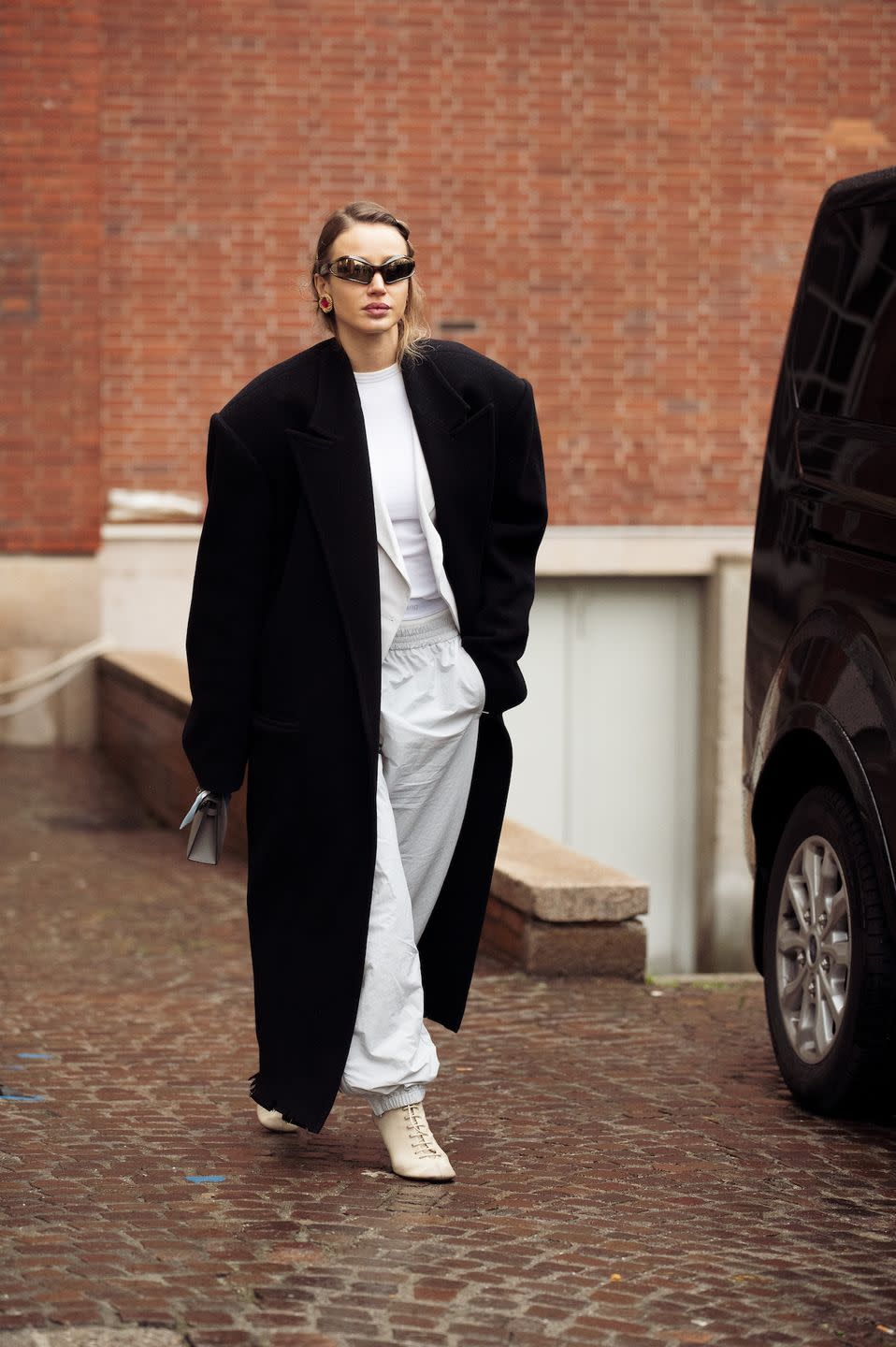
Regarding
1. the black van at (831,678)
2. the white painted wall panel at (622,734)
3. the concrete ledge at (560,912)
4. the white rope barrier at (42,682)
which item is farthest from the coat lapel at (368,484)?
the white painted wall panel at (622,734)

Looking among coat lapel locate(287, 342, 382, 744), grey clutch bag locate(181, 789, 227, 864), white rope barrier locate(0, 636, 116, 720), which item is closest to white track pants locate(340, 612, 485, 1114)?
coat lapel locate(287, 342, 382, 744)

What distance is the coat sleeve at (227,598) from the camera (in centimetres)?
433

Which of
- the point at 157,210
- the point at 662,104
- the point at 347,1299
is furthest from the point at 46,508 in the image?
the point at 347,1299

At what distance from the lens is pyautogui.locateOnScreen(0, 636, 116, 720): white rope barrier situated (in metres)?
13.3

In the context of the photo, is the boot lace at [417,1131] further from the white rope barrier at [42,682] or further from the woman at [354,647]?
the white rope barrier at [42,682]

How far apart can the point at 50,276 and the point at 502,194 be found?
10.1ft

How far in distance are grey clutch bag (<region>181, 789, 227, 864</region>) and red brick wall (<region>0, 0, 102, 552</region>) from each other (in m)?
9.39

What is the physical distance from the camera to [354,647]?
4309 millimetres

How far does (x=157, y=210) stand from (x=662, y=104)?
350cm

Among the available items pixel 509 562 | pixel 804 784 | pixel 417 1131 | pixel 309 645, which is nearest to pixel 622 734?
pixel 804 784

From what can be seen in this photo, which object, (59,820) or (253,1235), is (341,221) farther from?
(59,820)

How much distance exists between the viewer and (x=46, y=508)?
1365 centimetres

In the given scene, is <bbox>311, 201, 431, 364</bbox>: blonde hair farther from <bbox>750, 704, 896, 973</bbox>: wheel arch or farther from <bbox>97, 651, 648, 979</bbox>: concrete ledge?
<bbox>97, 651, 648, 979</bbox>: concrete ledge

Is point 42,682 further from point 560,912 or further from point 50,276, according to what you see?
point 560,912
